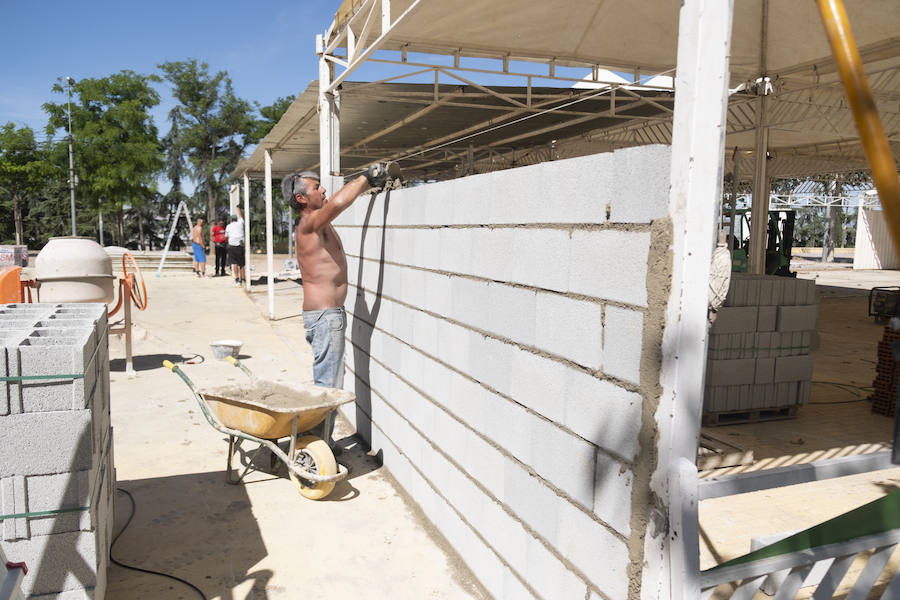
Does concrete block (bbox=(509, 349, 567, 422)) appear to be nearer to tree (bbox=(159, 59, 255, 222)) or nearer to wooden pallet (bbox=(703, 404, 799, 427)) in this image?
→ wooden pallet (bbox=(703, 404, 799, 427))

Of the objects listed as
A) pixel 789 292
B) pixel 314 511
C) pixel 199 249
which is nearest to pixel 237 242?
pixel 199 249

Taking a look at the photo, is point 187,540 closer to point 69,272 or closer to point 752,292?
point 69,272

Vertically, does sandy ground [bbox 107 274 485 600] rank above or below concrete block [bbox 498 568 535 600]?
A: below

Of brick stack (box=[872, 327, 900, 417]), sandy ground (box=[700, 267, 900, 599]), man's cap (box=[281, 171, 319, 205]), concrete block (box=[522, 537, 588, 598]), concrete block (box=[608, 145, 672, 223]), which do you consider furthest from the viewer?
brick stack (box=[872, 327, 900, 417])

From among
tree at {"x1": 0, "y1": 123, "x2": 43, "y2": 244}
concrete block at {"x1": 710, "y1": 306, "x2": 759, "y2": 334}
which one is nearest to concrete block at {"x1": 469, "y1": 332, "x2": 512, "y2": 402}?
concrete block at {"x1": 710, "y1": 306, "x2": 759, "y2": 334}

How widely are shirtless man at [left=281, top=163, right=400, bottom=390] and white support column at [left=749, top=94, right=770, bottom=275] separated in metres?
5.49

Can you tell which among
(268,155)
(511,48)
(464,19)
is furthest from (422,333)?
(268,155)

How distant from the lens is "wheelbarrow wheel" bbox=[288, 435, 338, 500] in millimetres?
4184

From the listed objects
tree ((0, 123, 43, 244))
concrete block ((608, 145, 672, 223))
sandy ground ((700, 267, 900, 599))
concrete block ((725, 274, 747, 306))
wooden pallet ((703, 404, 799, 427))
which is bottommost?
sandy ground ((700, 267, 900, 599))

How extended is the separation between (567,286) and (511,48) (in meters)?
5.59

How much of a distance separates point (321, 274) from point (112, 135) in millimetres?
29227

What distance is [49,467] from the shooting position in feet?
8.13

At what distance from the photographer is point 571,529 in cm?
241

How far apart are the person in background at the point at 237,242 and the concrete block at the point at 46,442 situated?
1491 cm
